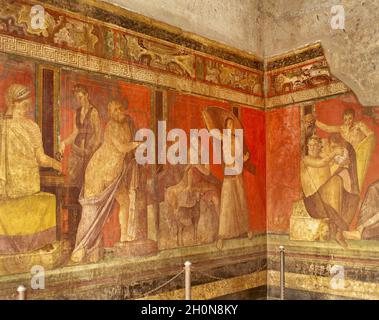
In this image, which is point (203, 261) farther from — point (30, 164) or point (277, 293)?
point (30, 164)

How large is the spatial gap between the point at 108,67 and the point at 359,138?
3366mm

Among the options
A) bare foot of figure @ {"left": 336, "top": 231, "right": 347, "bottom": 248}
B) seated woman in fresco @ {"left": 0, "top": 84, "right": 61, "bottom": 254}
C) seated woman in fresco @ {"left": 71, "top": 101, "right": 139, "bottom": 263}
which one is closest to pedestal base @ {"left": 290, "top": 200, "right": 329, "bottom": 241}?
bare foot of figure @ {"left": 336, "top": 231, "right": 347, "bottom": 248}

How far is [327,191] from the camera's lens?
5.53 m

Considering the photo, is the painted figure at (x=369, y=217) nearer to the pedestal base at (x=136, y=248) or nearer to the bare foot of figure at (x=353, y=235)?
the bare foot of figure at (x=353, y=235)

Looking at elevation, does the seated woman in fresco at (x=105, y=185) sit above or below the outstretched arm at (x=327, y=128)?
below

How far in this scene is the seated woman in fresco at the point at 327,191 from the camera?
5.38 meters

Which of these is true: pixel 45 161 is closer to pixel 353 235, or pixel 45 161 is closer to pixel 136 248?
pixel 136 248

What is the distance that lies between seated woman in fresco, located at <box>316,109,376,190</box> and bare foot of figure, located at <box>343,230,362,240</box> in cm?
59

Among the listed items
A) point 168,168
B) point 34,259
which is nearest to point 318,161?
point 168,168

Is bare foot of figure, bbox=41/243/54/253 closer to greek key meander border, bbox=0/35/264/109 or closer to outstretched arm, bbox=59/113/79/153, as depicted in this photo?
outstretched arm, bbox=59/113/79/153

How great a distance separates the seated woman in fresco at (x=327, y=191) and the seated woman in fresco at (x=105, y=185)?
2.67m

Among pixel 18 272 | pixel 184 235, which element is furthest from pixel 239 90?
pixel 18 272

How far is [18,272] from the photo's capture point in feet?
11.6

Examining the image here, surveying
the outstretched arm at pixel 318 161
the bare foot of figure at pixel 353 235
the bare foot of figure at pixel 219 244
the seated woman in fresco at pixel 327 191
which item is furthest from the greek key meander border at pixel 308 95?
the bare foot of figure at pixel 219 244
